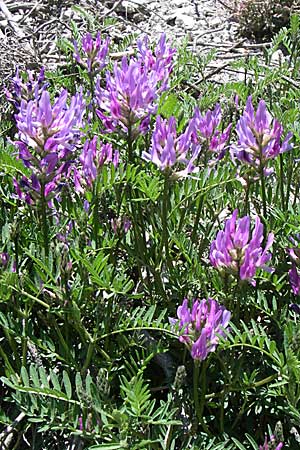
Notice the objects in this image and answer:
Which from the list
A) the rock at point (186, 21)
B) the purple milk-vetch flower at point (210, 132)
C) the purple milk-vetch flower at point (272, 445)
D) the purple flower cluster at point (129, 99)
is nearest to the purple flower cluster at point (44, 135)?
the purple flower cluster at point (129, 99)

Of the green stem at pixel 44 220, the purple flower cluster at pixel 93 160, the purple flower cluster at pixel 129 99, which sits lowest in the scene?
the green stem at pixel 44 220

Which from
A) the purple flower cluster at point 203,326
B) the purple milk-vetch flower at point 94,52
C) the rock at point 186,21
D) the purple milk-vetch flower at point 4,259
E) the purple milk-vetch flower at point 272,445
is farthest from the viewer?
the rock at point 186,21

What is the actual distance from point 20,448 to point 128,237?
27.5 inches

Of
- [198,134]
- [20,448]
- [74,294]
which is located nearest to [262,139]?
[198,134]

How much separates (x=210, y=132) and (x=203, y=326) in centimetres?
68

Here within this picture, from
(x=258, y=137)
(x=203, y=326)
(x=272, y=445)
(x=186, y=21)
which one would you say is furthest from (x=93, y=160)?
(x=186, y=21)

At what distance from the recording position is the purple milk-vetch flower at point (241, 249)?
5.35 ft

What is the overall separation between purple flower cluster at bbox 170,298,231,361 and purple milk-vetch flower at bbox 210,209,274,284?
0.10m

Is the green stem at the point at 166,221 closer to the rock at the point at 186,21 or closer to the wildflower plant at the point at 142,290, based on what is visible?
the wildflower plant at the point at 142,290

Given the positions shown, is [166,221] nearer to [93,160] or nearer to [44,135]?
[93,160]

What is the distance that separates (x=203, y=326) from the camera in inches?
64.6

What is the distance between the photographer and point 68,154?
1.93 m

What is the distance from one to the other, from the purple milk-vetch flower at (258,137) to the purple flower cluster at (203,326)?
1.42 ft

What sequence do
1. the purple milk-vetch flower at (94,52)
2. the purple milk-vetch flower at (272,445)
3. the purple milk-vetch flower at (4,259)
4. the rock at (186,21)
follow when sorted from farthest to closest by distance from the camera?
the rock at (186,21)
the purple milk-vetch flower at (94,52)
the purple milk-vetch flower at (4,259)
the purple milk-vetch flower at (272,445)
